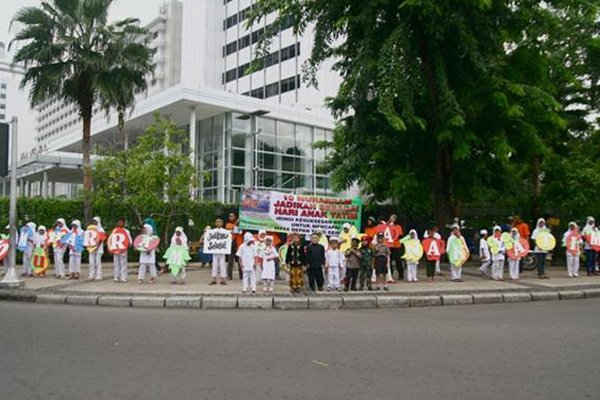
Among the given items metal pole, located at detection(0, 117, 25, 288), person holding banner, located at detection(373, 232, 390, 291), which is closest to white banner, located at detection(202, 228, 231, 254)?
person holding banner, located at detection(373, 232, 390, 291)

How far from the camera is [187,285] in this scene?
1295 centimetres

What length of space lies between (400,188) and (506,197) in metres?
5.23

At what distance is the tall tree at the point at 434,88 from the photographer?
47.6 ft

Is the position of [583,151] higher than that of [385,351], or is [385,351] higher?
[583,151]

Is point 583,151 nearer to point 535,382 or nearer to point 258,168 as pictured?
point 258,168

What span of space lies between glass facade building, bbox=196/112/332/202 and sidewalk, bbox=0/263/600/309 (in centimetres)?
1730

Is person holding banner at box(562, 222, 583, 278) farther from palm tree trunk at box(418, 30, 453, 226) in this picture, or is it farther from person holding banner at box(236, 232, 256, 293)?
person holding banner at box(236, 232, 256, 293)

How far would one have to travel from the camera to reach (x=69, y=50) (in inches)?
733

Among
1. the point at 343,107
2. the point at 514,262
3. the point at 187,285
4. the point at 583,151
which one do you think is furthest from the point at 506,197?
the point at 187,285

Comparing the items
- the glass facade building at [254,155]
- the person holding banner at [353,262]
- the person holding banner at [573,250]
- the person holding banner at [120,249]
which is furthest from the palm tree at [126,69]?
the person holding banner at [573,250]

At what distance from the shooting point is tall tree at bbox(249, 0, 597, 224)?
1452 centimetres

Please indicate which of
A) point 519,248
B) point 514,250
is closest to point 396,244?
point 514,250

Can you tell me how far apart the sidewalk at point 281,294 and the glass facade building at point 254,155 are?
1730 cm

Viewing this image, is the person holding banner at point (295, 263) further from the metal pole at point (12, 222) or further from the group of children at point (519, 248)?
the metal pole at point (12, 222)
